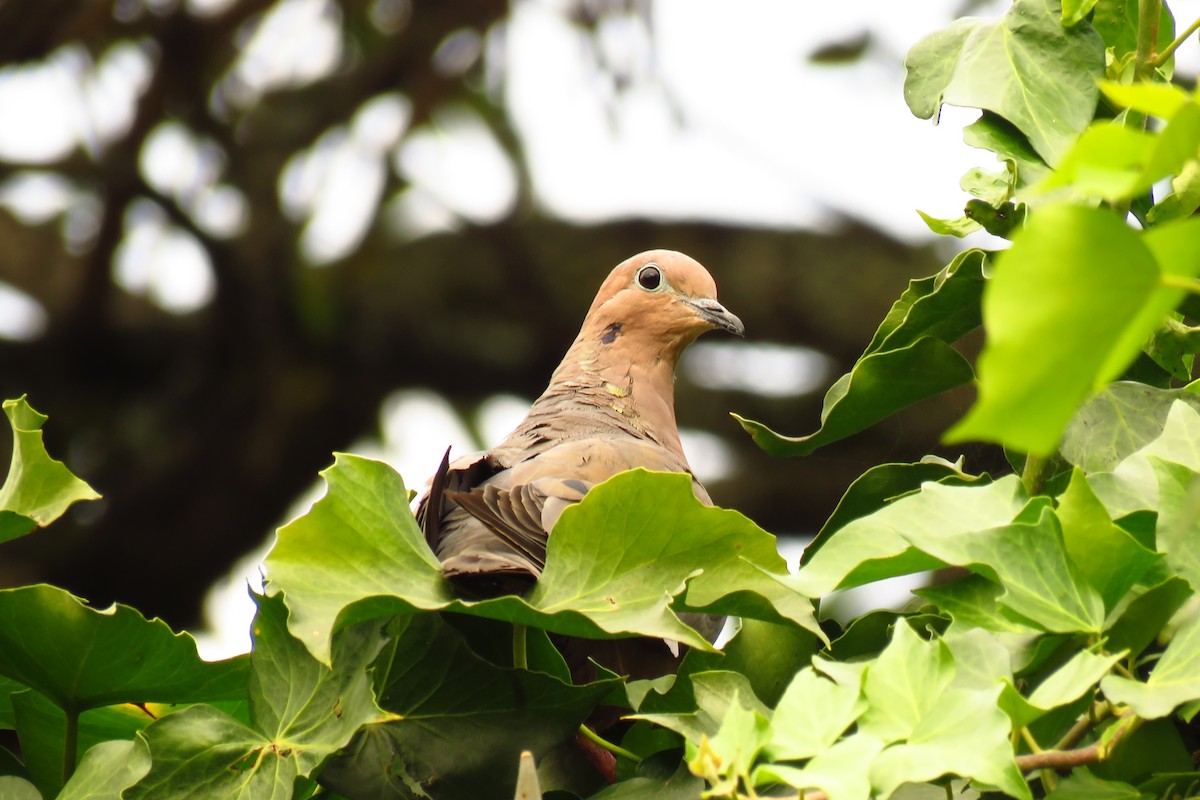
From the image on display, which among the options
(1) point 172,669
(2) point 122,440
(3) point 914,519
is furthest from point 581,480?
(2) point 122,440

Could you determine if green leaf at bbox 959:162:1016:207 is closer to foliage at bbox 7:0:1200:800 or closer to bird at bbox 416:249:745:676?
foliage at bbox 7:0:1200:800

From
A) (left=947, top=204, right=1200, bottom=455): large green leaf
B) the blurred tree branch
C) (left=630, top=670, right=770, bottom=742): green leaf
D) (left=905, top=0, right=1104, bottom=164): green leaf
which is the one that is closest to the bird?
(left=630, top=670, right=770, bottom=742): green leaf

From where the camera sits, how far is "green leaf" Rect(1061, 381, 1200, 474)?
103cm

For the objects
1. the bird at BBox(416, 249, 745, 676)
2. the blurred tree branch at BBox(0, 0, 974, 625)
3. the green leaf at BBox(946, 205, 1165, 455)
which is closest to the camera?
the green leaf at BBox(946, 205, 1165, 455)

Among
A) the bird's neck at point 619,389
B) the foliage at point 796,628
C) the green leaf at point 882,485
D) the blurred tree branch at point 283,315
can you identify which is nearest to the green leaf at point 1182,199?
the foliage at point 796,628

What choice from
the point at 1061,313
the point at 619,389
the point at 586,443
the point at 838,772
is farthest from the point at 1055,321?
the point at 619,389

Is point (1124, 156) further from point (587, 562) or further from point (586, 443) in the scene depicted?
point (586, 443)

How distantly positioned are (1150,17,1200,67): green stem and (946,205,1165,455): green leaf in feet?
1.90

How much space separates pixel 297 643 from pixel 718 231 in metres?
4.01

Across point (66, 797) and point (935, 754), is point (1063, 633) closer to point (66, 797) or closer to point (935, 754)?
point (935, 754)

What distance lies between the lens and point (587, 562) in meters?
0.90

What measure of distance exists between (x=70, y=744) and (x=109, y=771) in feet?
0.27

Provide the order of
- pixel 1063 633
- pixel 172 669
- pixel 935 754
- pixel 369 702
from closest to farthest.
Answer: pixel 935 754
pixel 1063 633
pixel 369 702
pixel 172 669

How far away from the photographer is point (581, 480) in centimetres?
160
